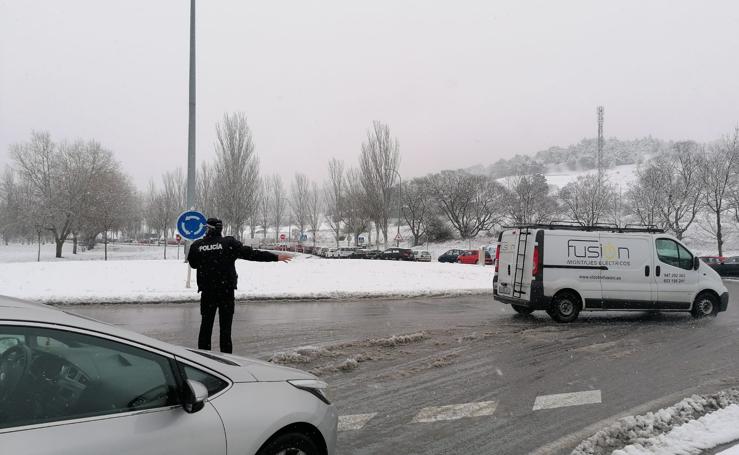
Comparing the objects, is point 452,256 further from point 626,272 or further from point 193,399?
point 193,399

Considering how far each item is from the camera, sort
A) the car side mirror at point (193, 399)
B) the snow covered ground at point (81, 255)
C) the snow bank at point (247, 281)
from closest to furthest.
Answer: the car side mirror at point (193, 399) < the snow bank at point (247, 281) < the snow covered ground at point (81, 255)

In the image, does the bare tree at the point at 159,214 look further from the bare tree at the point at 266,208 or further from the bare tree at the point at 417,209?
the bare tree at the point at 417,209

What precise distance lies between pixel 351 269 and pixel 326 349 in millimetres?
14876

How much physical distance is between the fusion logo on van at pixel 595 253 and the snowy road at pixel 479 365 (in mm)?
1341

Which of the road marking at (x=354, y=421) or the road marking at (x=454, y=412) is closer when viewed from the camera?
the road marking at (x=354, y=421)

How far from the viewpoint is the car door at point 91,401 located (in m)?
2.09

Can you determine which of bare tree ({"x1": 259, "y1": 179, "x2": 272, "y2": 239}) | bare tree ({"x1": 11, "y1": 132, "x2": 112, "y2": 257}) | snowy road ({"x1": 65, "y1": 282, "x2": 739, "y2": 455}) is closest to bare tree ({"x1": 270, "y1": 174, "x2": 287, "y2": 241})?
bare tree ({"x1": 259, "y1": 179, "x2": 272, "y2": 239})

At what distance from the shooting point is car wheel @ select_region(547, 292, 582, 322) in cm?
1088

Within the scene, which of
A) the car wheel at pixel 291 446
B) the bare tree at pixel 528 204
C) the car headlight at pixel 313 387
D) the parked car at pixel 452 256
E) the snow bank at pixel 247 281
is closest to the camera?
the car wheel at pixel 291 446

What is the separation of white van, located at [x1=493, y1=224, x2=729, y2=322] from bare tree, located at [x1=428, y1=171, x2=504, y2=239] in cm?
5877

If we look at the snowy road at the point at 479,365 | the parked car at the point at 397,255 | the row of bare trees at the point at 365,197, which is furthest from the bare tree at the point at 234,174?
the snowy road at the point at 479,365

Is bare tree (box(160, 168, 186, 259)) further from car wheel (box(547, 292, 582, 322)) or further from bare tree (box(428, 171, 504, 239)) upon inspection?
car wheel (box(547, 292, 582, 322))

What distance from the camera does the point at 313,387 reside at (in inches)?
129

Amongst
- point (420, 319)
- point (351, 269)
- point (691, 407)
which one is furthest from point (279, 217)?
point (691, 407)
